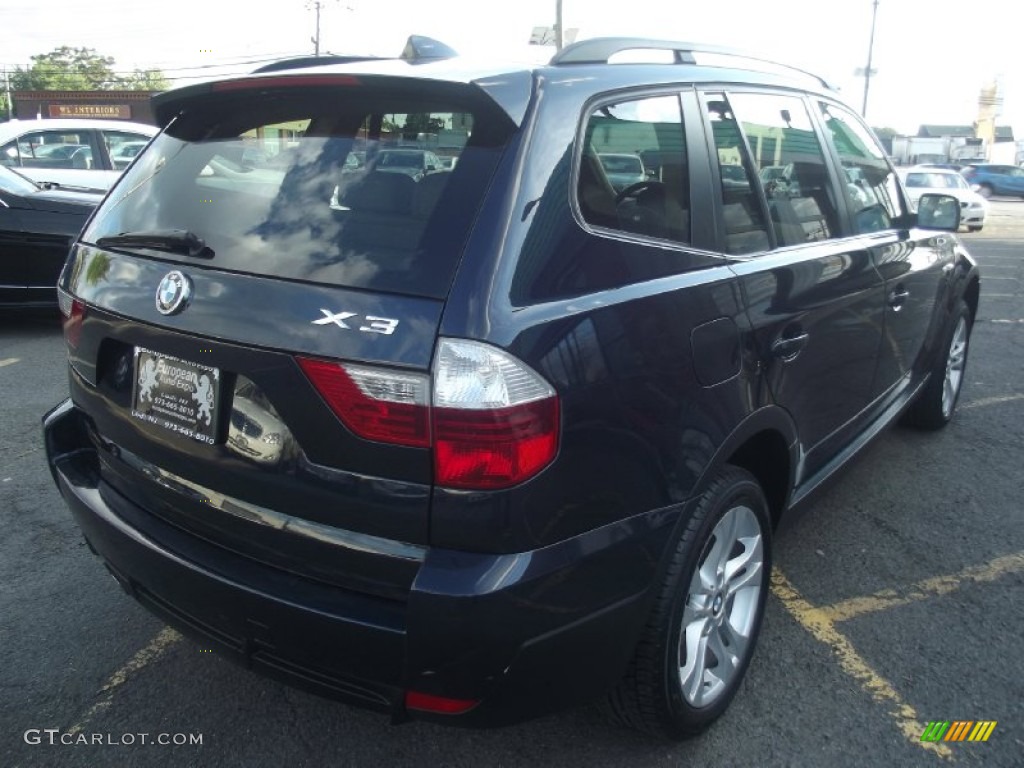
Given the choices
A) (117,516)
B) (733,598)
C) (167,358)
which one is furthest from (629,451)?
(117,516)

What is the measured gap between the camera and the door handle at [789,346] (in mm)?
2489

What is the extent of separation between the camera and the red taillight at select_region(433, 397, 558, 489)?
5.58 feet

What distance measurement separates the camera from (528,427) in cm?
173

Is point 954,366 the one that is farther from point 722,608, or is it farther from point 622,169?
point 622,169

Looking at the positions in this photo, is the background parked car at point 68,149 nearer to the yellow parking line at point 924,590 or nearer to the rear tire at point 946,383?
the rear tire at point 946,383

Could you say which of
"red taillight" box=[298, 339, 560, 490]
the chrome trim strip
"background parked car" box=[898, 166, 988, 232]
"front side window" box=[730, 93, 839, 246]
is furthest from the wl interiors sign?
"red taillight" box=[298, 339, 560, 490]

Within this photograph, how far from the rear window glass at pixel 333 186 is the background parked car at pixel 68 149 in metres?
8.33

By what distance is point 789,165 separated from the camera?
9.69ft

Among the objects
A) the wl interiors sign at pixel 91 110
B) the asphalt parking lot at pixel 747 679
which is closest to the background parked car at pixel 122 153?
the asphalt parking lot at pixel 747 679

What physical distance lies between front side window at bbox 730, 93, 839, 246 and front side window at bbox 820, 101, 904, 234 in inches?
9.4

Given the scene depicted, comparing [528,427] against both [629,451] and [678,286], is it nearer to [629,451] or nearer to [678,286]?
[629,451]

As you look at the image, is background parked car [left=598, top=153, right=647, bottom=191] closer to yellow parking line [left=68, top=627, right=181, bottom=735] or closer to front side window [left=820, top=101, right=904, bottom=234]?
front side window [left=820, top=101, right=904, bottom=234]

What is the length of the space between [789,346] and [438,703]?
147 cm

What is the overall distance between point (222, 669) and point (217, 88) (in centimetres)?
175
